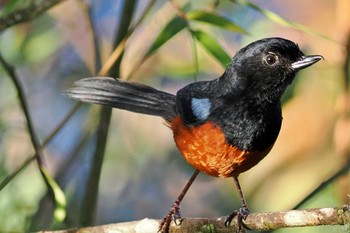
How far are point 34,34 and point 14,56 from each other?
0.20m

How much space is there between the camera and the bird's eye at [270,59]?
2.66 m

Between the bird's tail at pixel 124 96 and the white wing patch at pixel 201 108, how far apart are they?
16cm

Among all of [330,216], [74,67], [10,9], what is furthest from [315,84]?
[330,216]

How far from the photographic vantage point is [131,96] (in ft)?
9.93

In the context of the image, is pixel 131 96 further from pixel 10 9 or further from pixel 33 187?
pixel 33 187

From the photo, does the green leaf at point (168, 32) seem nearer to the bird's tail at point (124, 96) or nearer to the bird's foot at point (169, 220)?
the bird's tail at point (124, 96)

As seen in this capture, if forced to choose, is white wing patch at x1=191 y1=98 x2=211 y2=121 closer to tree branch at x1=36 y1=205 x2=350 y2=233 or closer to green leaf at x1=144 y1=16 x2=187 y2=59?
green leaf at x1=144 y1=16 x2=187 y2=59

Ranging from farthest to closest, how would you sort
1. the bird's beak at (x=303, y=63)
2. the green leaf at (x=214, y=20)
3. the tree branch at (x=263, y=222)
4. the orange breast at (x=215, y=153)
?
the green leaf at (x=214, y=20)
the orange breast at (x=215, y=153)
the bird's beak at (x=303, y=63)
the tree branch at (x=263, y=222)

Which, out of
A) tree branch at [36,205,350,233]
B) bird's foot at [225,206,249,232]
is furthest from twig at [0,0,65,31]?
bird's foot at [225,206,249,232]

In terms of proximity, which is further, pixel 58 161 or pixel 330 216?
pixel 58 161

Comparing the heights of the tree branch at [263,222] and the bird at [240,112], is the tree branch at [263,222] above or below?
below

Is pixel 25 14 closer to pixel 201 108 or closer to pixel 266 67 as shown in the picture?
pixel 201 108

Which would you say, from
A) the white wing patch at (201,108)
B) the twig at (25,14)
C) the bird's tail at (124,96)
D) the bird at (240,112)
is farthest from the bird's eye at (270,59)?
the twig at (25,14)

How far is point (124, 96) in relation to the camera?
301 cm
